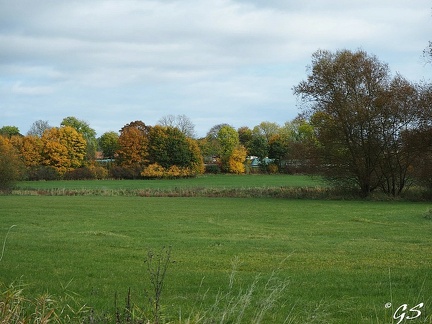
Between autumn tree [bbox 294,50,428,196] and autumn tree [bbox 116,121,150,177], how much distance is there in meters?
53.4

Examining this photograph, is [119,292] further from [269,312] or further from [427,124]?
[427,124]

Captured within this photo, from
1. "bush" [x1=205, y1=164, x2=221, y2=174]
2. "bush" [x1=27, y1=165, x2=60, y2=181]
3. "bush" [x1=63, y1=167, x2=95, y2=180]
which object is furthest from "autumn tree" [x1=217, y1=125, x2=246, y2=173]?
"bush" [x1=27, y1=165, x2=60, y2=181]

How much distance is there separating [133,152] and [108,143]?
1223 inches

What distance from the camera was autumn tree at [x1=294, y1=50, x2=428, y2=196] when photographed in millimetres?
48656

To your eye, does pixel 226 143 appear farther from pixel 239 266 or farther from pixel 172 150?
pixel 239 266

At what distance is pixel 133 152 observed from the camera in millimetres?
99938

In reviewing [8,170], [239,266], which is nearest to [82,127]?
[8,170]

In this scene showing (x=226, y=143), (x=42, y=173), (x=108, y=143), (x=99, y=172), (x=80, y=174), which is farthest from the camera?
(x=108, y=143)

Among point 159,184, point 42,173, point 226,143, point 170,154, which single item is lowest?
point 159,184

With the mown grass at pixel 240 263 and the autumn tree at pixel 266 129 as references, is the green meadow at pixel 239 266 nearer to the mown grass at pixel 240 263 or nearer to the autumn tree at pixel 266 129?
the mown grass at pixel 240 263

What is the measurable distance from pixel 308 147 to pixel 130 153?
178 feet

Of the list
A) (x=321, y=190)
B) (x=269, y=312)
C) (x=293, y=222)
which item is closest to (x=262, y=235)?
(x=293, y=222)

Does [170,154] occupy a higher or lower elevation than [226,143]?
lower

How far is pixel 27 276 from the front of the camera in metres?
12.0
